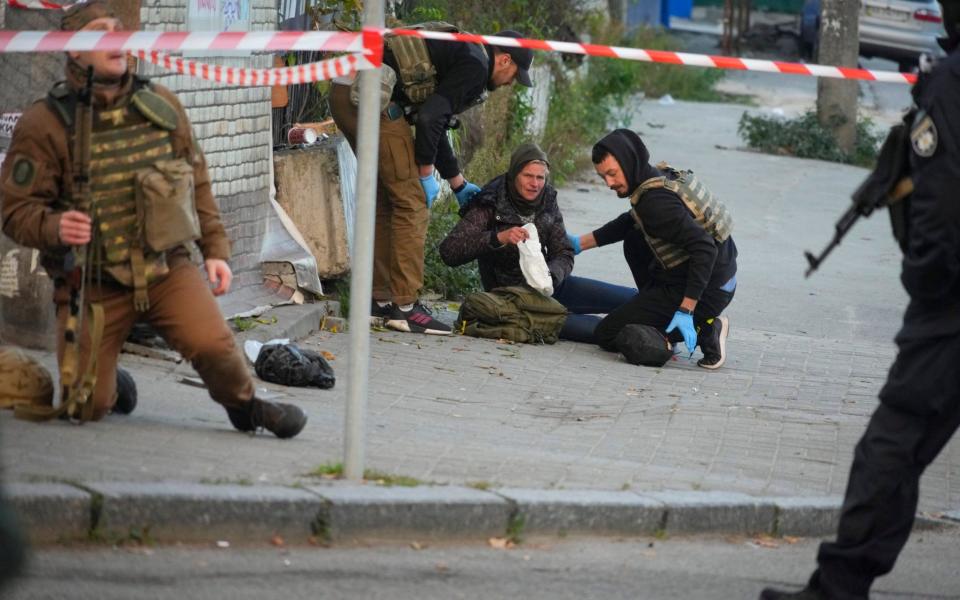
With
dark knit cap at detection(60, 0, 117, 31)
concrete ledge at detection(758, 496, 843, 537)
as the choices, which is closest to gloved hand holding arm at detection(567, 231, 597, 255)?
concrete ledge at detection(758, 496, 843, 537)

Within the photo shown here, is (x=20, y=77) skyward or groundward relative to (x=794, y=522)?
skyward

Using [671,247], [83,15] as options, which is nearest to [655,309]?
[671,247]

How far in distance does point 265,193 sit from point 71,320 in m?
3.67

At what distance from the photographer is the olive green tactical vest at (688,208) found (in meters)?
8.05

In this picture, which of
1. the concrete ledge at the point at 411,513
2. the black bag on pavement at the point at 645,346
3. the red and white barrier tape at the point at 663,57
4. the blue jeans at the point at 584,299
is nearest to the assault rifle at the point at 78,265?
the concrete ledge at the point at 411,513

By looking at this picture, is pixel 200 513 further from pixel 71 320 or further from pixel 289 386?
pixel 289 386

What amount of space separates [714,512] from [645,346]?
117 inches

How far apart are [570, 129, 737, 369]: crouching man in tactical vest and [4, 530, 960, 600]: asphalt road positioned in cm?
301

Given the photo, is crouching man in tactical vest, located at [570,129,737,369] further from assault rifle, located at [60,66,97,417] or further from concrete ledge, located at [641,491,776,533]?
assault rifle, located at [60,66,97,417]

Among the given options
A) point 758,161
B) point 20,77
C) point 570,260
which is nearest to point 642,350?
point 570,260

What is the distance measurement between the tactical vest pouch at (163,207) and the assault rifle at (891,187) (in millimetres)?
2147

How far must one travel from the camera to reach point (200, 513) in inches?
181

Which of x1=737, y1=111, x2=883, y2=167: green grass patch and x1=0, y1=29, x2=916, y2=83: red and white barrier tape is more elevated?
x1=0, y1=29, x2=916, y2=83: red and white barrier tape

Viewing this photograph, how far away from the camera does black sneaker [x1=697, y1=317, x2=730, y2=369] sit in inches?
326
